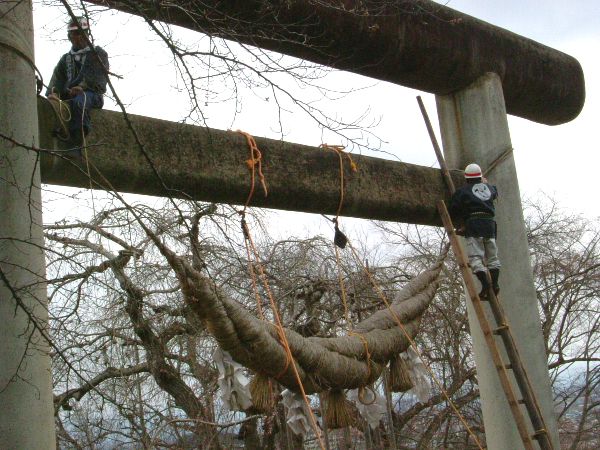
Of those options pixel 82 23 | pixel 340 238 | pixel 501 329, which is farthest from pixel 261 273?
pixel 501 329

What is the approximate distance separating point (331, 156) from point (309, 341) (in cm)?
87

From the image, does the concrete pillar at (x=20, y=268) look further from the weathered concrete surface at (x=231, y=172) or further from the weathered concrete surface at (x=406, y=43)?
the weathered concrete surface at (x=406, y=43)

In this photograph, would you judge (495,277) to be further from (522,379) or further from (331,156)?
(331,156)

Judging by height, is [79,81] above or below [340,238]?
above

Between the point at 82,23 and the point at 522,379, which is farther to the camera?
the point at 522,379

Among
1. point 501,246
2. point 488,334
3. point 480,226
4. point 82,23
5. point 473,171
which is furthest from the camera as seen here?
point 501,246

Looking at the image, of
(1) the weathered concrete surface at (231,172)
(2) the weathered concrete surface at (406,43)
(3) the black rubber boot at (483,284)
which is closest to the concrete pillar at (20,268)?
(1) the weathered concrete surface at (231,172)

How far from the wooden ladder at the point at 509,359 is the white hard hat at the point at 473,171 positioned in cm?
23

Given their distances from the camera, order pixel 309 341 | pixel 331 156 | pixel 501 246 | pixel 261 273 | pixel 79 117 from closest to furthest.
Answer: pixel 79 117 < pixel 261 273 < pixel 309 341 < pixel 331 156 < pixel 501 246

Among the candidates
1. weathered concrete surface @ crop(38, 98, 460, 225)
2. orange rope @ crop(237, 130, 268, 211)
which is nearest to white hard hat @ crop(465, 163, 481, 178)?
weathered concrete surface @ crop(38, 98, 460, 225)

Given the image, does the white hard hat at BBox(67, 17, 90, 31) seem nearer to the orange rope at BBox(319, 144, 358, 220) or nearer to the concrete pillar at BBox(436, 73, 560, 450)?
the orange rope at BBox(319, 144, 358, 220)

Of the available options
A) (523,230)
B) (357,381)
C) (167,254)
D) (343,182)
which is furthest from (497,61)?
(167,254)

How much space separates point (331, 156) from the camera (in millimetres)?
3895

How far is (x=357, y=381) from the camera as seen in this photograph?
3.77 metres
